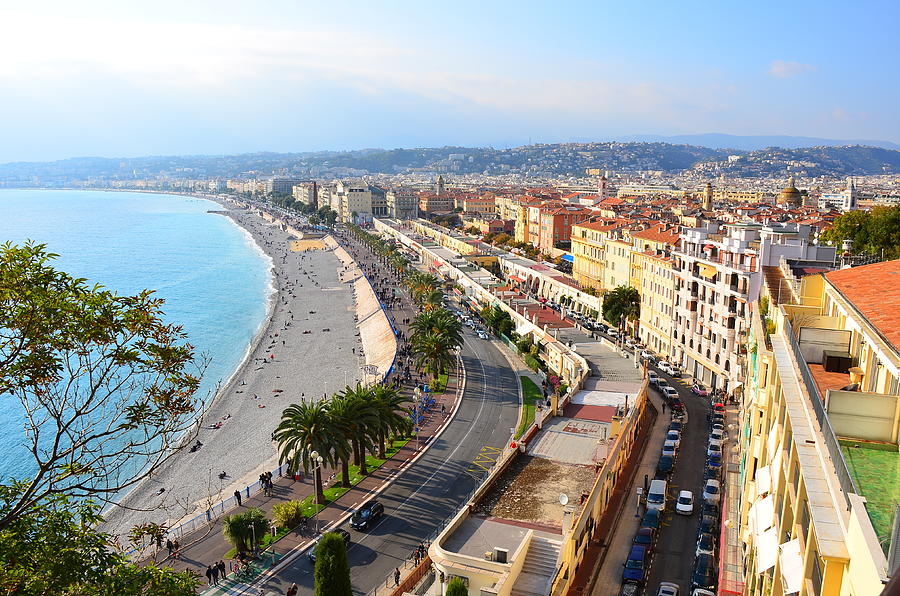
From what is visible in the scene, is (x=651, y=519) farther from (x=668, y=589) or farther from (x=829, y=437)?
(x=829, y=437)

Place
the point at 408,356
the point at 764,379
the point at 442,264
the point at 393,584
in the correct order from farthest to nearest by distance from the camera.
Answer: the point at 442,264, the point at 408,356, the point at 393,584, the point at 764,379

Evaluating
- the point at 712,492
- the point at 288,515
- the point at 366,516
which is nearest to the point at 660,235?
the point at 712,492

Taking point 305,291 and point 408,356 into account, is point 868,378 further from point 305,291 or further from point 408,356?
point 305,291

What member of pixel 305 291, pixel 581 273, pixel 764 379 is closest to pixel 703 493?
pixel 764 379

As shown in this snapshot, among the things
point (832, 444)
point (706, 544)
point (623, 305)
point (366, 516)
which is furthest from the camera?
point (623, 305)

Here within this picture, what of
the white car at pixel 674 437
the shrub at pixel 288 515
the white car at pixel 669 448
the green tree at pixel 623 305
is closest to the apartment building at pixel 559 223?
the green tree at pixel 623 305

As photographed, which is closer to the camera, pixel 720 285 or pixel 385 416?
pixel 385 416
